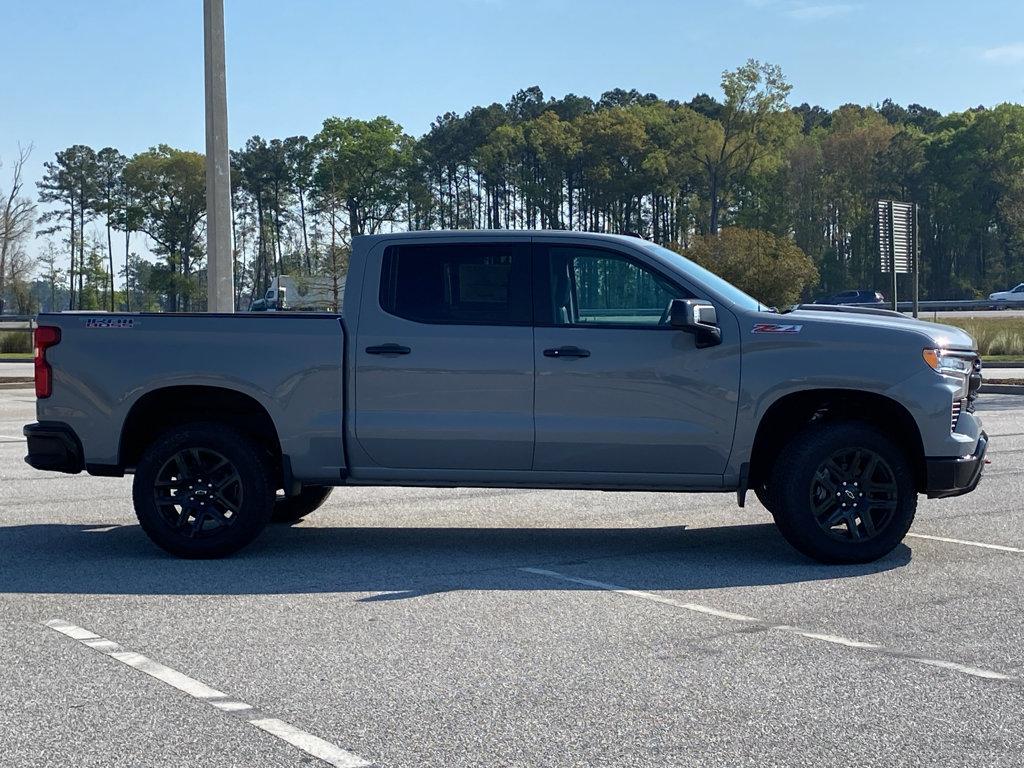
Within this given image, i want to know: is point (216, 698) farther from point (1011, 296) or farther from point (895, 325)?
point (1011, 296)

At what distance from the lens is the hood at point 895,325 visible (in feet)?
26.0

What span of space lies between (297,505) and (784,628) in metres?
4.59

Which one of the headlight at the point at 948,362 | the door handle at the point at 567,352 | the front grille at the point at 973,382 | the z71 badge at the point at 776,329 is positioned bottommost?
the front grille at the point at 973,382

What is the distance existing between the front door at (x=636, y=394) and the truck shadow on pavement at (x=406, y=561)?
2.17ft

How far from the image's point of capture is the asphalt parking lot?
4586 millimetres

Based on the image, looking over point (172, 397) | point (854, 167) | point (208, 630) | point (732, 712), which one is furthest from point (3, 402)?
point (854, 167)

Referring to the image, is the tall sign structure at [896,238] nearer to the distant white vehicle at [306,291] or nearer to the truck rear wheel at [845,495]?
the truck rear wheel at [845,495]

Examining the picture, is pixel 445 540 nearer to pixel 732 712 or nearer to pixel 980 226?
pixel 732 712

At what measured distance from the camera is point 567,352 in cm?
804

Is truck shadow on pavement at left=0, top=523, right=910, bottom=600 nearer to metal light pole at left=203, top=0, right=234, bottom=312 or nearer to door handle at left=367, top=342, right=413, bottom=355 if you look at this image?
door handle at left=367, top=342, right=413, bottom=355

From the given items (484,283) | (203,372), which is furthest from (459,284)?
(203,372)

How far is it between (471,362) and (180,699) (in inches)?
136

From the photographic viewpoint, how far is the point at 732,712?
491 cm

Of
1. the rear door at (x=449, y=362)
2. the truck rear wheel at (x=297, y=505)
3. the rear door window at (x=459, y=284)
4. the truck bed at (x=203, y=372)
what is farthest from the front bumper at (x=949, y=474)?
the truck rear wheel at (x=297, y=505)
